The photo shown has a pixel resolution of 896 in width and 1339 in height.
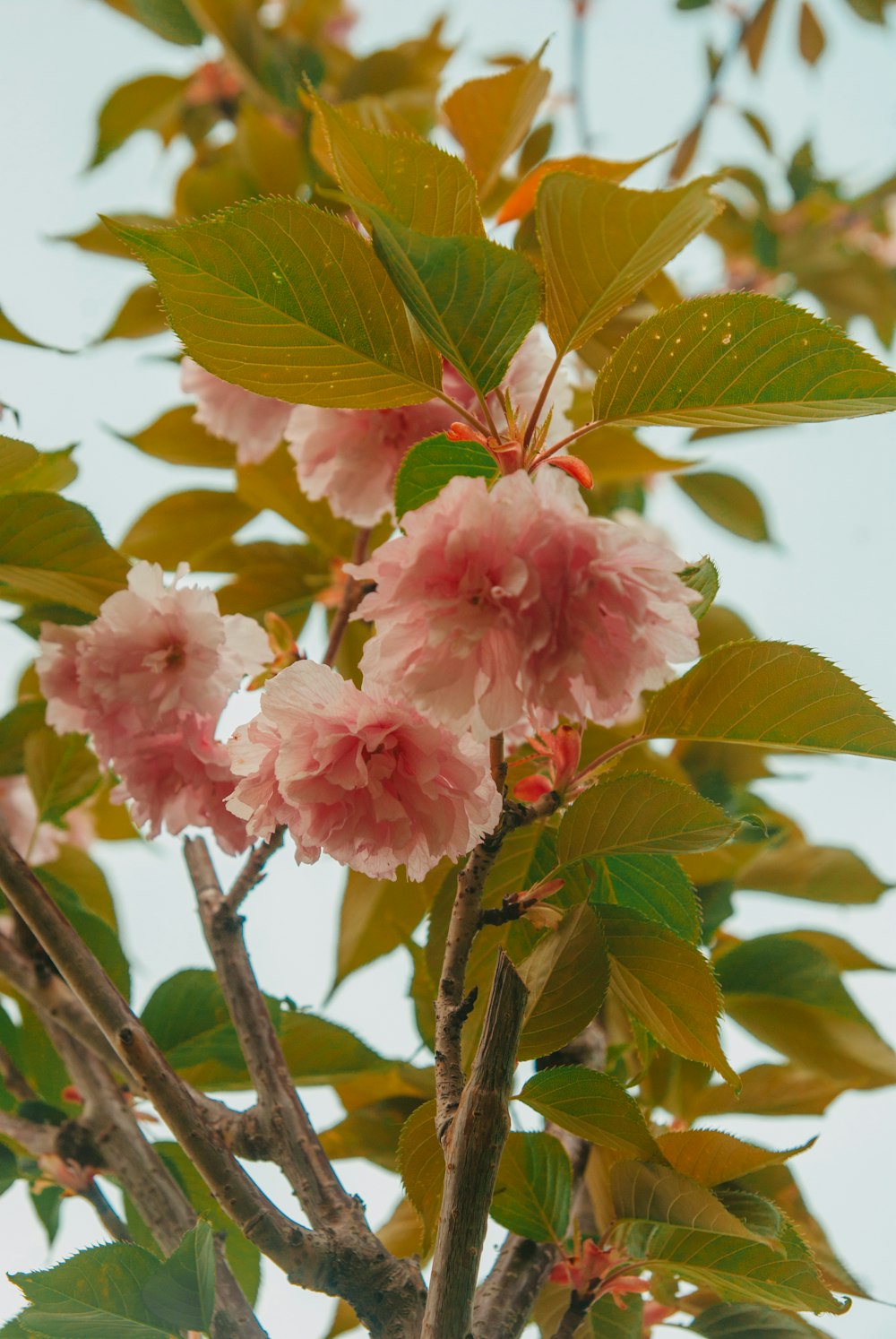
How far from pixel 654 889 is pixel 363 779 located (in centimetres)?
20

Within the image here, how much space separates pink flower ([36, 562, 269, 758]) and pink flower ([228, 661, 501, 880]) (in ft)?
0.61

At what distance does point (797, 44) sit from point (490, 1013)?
2.20m

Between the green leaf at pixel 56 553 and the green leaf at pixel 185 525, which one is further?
the green leaf at pixel 185 525

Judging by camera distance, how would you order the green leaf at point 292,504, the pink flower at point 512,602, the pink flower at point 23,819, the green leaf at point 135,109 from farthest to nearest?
the green leaf at point 135,109
the pink flower at point 23,819
the green leaf at point 292,504
the pink flower at point 512,602

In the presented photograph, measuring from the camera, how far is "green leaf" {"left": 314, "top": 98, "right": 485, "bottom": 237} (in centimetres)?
47

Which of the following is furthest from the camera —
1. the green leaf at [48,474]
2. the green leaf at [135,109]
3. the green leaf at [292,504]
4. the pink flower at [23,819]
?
the green leaf at [135,109]

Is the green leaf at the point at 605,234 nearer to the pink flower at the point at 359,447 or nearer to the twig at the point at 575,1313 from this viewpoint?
the pink flower at the point at 359,447

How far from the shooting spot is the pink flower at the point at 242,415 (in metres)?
0.91

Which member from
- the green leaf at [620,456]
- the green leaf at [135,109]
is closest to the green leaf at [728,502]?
the green leaf at [620,456]

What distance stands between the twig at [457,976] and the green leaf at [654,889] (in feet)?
0.44

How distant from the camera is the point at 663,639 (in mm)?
449

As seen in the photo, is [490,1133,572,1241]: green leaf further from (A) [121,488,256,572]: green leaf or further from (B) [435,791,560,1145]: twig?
(A) [121,488,256,572]: green leaf

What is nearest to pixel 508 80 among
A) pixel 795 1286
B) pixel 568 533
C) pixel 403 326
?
pixel 403 326

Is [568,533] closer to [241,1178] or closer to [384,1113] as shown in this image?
[241,1178]
